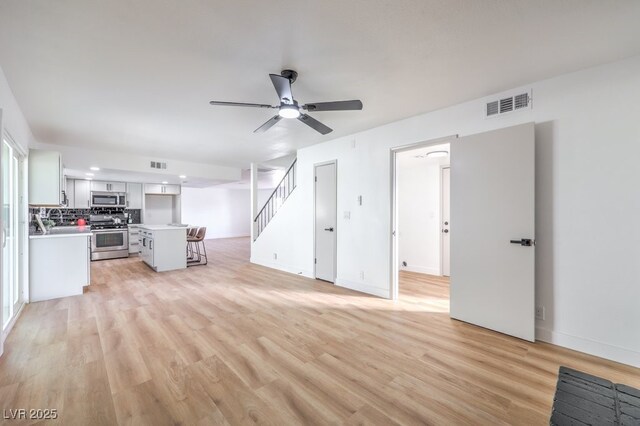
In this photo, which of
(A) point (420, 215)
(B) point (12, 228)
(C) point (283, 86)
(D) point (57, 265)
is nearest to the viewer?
(C) point (283, 86)

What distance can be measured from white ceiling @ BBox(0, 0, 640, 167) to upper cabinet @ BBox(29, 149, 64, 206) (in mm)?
818

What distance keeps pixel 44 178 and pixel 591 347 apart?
724 centimetres

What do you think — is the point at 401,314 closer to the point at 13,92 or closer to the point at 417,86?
the point at 417,86

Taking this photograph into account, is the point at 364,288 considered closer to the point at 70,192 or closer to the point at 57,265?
the point at 57,265

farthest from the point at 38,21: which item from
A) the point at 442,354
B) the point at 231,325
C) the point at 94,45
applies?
the point at 442,354

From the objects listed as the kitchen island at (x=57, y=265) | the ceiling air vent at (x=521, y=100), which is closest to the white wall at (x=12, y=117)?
the kitchen island at (x=57, y=265)

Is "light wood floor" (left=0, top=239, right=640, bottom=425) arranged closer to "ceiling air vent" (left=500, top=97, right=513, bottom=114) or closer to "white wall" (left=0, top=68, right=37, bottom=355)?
"white wall" (left=0, top=68, right=37, bottom=355)

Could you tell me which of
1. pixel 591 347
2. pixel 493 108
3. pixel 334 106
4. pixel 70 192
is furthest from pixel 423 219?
pixel 70 192

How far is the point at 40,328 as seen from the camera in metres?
2.99

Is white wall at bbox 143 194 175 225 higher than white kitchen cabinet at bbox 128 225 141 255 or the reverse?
higher

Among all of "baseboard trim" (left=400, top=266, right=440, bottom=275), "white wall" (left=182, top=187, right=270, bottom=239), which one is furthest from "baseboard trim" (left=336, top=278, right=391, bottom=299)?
Answer: "white wall" (left=182, top=187, right=270, bottom=239)

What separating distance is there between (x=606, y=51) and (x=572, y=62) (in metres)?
0.21

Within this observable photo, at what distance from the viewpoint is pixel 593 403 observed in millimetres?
1007

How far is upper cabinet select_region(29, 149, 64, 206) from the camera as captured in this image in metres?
4.06
